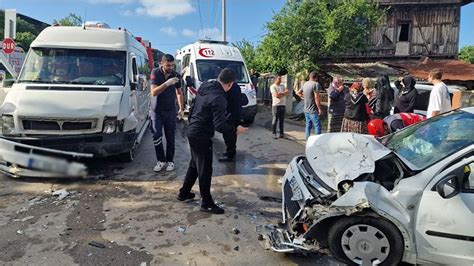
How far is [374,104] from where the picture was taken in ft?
24.6

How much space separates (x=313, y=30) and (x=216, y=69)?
6.73 meters

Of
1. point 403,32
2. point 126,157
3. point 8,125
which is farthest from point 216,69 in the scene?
point 403,32

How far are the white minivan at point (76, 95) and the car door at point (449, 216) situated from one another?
4522mm

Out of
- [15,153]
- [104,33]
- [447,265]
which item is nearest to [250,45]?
[104,33]

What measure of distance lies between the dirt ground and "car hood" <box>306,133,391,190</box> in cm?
84

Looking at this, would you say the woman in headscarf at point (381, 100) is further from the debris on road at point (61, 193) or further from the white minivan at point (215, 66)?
the debris on road at point (61, 193)

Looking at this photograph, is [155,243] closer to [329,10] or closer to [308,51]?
[308,51]

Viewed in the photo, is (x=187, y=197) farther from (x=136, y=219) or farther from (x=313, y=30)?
(x=313, y=30)

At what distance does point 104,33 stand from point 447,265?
6515mm

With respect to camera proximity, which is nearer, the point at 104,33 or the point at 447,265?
the point at 447,265

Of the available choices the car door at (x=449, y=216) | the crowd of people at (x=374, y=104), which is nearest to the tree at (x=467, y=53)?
the crowd of people at (x=374, y=104)

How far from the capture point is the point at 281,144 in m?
9.62

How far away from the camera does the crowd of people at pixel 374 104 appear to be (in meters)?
6.41

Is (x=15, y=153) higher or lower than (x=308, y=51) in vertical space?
lower
